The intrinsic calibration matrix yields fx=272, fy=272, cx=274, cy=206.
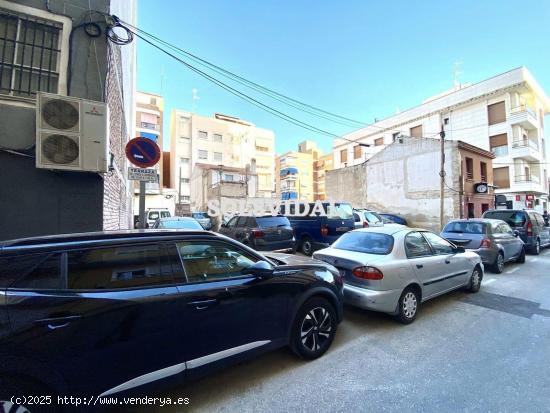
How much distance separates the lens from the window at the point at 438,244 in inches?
194

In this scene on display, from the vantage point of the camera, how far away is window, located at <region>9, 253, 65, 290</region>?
1.84 m

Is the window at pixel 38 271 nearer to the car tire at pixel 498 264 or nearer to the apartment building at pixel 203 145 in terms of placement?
the car tire at pixel 498 264

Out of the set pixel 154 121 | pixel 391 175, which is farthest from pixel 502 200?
pixel 154 121

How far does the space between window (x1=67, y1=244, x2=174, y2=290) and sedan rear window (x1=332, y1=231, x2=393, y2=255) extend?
10.7 feet

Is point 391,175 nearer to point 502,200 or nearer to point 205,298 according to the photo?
point 502,200

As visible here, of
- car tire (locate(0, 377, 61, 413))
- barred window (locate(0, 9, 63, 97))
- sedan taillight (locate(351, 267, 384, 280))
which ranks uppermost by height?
barred window (locate(0, 9, 63, 97))

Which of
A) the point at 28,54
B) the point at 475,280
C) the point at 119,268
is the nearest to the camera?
the point at 119,268

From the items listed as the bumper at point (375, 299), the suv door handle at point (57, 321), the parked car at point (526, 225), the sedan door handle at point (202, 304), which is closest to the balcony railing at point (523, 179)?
the parked car at point (526, 225)

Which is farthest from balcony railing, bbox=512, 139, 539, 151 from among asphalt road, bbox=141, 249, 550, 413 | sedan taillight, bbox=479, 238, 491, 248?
asphalt road, bbox=141, 249, 550, 413

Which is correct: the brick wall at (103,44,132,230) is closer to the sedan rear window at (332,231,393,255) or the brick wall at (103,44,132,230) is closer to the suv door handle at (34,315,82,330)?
the suv door handle at (34,315,82,330)

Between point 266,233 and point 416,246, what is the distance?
4.61 metres

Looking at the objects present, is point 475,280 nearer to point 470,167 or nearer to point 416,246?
point 416,246

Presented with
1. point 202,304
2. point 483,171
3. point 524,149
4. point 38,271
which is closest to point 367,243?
point 202,304

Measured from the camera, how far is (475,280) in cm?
562
